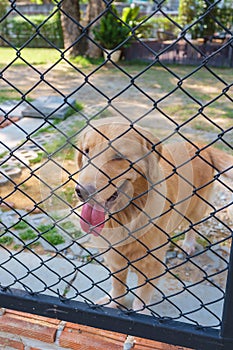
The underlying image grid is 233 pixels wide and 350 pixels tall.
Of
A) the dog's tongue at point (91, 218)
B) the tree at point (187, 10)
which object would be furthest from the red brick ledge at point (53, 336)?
the tree at point (187, 10)

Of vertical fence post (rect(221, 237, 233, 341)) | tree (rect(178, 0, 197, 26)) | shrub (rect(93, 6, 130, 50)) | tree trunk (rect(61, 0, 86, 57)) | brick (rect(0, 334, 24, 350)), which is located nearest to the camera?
vertical fence post (rect(221, 237, 233, 341))

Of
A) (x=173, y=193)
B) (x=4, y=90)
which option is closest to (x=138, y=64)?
(x=4, y=90)

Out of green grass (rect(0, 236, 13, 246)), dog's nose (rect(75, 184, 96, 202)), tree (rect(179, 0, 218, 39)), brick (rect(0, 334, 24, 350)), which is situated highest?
tree (rect(179, 0, 218, 39))

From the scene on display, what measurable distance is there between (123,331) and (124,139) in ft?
2.96

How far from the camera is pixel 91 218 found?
1943 mm

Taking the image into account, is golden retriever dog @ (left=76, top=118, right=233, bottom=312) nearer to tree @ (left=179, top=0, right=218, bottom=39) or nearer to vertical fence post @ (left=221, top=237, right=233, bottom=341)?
vertical fence post @ (left=221, top=237, right=233, bottom=341)

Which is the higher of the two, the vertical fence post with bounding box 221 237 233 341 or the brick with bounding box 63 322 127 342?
the vertical fence post with bounding box 221 237 233 341

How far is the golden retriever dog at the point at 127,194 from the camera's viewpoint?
1830 mm

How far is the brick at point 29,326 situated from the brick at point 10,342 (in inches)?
1.7

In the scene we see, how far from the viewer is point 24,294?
1.86 metres

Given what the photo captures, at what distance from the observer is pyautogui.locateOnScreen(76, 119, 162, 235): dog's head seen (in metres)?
1.85

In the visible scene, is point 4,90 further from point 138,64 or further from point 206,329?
point 206,329

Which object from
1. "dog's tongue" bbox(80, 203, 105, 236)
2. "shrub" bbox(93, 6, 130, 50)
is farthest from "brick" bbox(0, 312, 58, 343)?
"shrub" bbox(93, 6, 130, 50)

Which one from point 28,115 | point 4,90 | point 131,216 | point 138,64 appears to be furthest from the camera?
point 138,64
